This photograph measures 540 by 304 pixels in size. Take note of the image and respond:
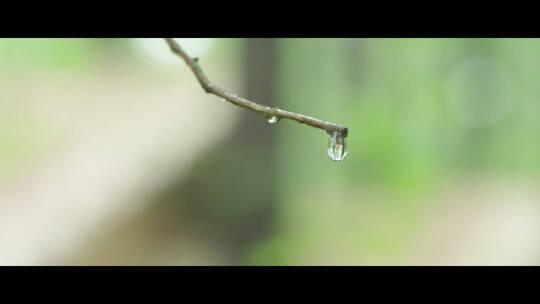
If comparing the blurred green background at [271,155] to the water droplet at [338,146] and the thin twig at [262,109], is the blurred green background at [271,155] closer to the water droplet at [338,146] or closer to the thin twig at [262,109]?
the thin twig at [262,109]

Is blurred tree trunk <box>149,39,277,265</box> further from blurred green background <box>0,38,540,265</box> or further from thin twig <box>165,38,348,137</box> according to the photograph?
thin twig <box>165,38,348,137</box>

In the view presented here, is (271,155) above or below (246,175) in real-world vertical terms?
above

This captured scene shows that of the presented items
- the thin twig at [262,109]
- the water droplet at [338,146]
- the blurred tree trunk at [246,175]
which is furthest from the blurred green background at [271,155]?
the water droplet at [338,146]

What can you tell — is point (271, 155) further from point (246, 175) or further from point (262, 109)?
point (262, 109)

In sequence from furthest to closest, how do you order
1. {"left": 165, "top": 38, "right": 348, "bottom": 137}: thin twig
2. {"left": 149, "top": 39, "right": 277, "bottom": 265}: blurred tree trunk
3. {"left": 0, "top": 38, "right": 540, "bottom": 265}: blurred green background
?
{"left": 0, "top": 38, "right": 540, "bottom": 265}: blurred green background, {"left": 149, "top": 39, "right": 277, "bottom": 265}: blurred tree trunk, {"left": 165, "top": 38, "right": 348, "bottom": 137}: thin twig

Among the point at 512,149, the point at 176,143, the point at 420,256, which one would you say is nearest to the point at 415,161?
the point at 420,256

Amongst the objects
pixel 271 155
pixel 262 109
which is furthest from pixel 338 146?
pixel 271 155

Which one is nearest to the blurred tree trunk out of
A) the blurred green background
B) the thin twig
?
the blurred green background

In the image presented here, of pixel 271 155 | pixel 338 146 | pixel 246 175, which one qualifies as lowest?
pixel 338 146
